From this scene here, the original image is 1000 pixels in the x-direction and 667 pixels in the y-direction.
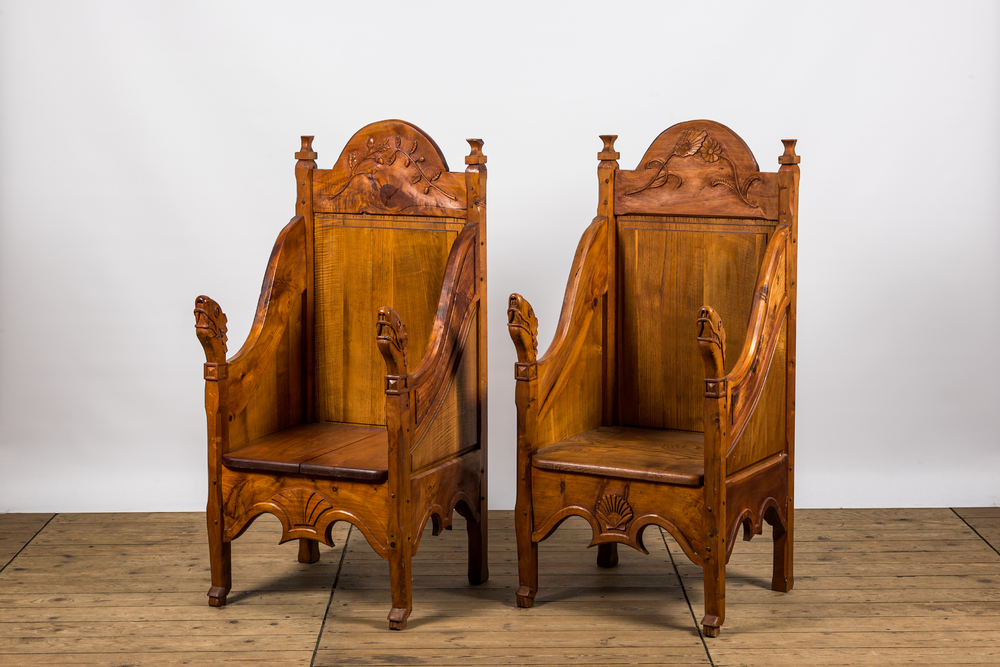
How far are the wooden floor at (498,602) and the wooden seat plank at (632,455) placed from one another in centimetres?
48

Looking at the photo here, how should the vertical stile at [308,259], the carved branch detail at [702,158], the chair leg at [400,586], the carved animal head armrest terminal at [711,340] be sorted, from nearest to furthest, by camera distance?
1. the carved animal head armrest terminal at [711,340]
2. the chair leg at [400,586]
3. the carved branch detail at [702,158]
4. the vertical stile at [308,259]

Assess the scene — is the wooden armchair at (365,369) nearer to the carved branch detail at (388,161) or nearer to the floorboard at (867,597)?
the carved branch detail at (388,161)

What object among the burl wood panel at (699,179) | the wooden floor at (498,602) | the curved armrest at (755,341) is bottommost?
the wooden floor at (498,602)

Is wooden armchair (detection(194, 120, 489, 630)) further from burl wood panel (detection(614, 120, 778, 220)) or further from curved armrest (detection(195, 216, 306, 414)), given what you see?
burl wood panel (detection(614, 120, 778, 220))

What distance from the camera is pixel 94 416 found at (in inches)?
185

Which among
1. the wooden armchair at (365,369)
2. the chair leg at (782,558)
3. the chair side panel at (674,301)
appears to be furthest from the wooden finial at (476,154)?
the chair leg at (782,558)

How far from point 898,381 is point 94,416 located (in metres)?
3.38

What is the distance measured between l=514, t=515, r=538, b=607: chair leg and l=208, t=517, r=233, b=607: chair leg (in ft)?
2.97

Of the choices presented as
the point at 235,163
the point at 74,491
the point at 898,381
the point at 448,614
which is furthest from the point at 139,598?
the point at 898,381

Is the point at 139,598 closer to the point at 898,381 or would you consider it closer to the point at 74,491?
the point at 74,491

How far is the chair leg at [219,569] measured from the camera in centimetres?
341

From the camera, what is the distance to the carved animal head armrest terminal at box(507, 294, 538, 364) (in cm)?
320

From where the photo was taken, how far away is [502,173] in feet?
14.9

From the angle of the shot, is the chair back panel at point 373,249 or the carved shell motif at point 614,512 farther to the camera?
the chair back panel at point 373,249
